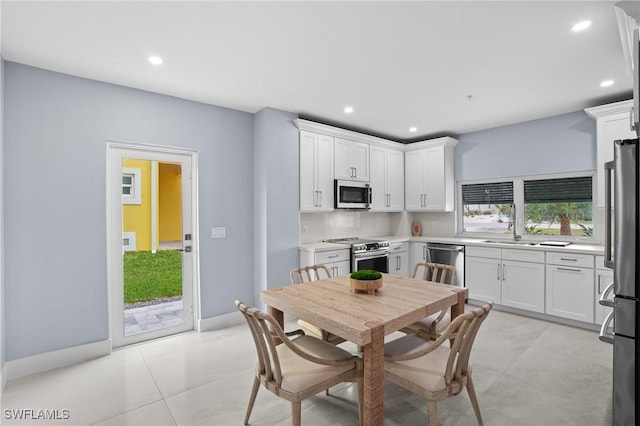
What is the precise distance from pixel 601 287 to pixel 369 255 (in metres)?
2.67

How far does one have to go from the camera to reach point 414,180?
18.4ft

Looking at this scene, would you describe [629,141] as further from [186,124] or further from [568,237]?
[186,124]

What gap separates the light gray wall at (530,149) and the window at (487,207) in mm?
A: 221

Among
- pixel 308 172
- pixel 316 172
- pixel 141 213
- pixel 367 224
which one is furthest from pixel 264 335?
pixel 367 224

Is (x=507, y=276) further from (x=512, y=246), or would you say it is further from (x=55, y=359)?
(x=55, y=359)

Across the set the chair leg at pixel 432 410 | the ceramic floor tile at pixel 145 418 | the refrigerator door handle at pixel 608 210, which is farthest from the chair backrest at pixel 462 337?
the ceramic floor tile at pixel 145 418

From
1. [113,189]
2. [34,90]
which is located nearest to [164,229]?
[113,189]

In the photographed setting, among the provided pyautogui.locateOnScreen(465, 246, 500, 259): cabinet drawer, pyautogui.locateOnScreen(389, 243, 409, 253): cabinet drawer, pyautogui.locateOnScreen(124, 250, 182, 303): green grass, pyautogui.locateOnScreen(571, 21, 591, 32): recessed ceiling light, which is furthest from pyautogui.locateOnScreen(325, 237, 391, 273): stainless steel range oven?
pyautogui.locateOnScreen(571, 21, 591, 32): recessed ceiling light

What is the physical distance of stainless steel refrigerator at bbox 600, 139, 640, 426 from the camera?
165 centimetres

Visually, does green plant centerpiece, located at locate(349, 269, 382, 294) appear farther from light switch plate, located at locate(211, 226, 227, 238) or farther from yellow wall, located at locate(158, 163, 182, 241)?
yellow wall, located at locate(158, 163, 182, 241)

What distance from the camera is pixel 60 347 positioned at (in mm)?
2904

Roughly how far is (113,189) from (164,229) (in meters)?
0.66

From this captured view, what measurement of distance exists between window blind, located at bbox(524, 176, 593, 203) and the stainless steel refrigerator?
313 cm

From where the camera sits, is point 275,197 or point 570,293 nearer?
point 570,293
